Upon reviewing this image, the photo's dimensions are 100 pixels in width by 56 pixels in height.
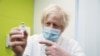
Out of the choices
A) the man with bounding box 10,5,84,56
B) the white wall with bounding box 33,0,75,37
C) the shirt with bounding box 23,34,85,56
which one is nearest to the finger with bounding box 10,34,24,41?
the man with bounding box 10,5,84,56

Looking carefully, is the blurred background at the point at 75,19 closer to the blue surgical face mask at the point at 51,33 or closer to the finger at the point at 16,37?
the blue surgical face mask at the point at 51,33

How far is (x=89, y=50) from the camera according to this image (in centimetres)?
179

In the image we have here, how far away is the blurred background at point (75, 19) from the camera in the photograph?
1768 millimetres

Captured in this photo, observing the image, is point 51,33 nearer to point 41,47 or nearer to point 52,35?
point 52,35

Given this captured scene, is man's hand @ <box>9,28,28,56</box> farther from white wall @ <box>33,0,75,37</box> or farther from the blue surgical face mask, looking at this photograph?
white wall @ <box>33,0,75,37</box>

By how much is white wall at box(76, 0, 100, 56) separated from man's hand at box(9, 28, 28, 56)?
40.3 inches

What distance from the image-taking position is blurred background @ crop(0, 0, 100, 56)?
177 centimetres

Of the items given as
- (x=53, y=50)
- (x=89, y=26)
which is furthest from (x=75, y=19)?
(x=53, y=50)

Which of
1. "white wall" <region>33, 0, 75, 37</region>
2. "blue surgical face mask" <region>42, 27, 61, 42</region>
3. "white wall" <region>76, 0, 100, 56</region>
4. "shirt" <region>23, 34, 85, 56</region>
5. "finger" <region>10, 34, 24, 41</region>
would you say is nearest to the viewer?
"finger" <region>10, 34, 24, 41</region>

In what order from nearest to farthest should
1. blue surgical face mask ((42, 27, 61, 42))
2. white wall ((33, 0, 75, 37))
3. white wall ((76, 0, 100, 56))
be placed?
blue surgical face mask ((42, 27, 61, 42))
white wall ((76, 0, 100, 56))
white wall ((33, 0, 75, 37))

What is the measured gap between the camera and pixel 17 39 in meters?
0.90

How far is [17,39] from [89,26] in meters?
1.10

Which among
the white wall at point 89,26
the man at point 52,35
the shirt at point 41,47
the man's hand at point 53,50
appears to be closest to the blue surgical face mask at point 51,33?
the man at point 52,35

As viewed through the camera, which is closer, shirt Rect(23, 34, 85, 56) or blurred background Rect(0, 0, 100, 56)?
shirt Rect(23, 34, 85, 56)
